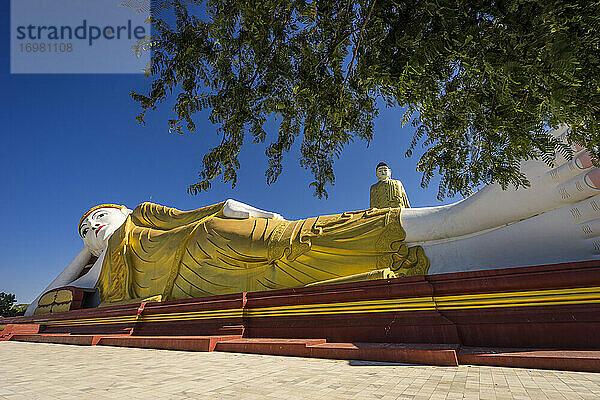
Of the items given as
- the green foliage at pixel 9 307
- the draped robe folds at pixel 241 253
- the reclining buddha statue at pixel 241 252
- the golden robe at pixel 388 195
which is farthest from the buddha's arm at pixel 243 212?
the green foliage at pixel 9 307

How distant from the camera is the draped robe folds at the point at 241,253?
5156mm

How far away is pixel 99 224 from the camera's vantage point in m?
9.60

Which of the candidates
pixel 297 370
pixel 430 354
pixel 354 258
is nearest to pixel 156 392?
pixel 297 370

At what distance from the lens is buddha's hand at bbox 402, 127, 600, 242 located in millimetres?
3670

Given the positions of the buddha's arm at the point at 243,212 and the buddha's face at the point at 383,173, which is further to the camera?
the buddha's face at the point at 383,173

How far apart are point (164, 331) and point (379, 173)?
5.75 metres

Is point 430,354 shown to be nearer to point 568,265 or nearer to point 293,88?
point 568,265

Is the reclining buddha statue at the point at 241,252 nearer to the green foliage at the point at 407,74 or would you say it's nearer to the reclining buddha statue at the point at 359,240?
the reclining buddha statue at the point at 359,240

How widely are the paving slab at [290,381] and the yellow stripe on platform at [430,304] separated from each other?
0.80 m

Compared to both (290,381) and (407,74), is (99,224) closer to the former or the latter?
(290,381)

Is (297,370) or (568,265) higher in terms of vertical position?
(568,265)

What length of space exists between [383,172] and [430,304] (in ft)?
17.5

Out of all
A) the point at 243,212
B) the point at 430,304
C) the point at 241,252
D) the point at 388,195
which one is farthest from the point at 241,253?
the point at 388,195

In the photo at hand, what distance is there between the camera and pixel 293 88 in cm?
274
